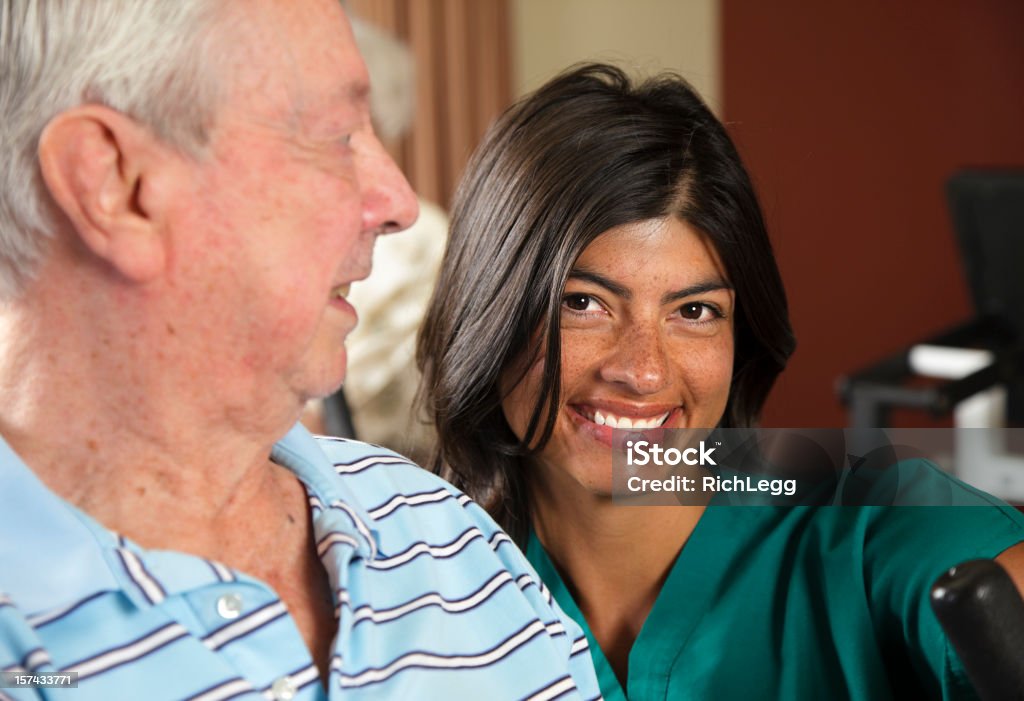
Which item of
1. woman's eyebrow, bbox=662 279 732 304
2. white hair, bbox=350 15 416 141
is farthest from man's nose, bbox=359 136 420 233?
white hair, bbox=350 15 416 141

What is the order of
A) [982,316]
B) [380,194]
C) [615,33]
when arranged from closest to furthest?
1. [380,194]
2. [982,316]
3. [615,33]

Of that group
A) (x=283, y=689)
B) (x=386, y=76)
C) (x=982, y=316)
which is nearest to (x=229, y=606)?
(x=283, y=689)

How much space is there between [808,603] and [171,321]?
0.70 metres

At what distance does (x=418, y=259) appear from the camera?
249 centimetres

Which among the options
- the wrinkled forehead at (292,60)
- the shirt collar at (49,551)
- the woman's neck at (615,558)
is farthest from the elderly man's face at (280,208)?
the woman's neck at (615,558)

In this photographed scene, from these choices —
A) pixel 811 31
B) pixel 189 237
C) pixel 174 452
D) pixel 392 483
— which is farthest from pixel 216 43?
pixel 811 31

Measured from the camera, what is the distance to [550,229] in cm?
119

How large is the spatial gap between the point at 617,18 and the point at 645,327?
3.41 m

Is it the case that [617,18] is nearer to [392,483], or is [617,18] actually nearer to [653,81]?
[653,81]

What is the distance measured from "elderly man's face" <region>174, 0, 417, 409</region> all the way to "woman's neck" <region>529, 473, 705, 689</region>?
1.67 ft

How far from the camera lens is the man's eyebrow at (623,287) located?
1179 mm

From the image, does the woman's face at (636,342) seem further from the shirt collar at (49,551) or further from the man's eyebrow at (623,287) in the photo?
the shirt collar at (49,551)

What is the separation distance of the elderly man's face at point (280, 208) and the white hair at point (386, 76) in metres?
2.50

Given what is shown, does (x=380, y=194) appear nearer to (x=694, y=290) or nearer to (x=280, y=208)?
(x=280, y=208)
